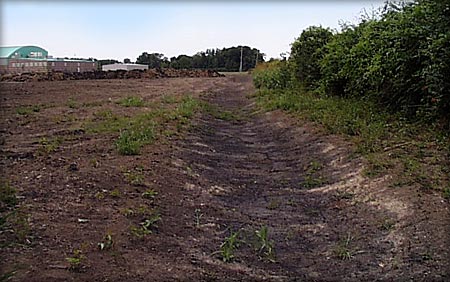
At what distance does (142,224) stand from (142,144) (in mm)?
3708

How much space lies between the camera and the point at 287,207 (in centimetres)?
611

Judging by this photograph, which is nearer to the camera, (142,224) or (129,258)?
(129,258)

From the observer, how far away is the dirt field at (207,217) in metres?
4.01

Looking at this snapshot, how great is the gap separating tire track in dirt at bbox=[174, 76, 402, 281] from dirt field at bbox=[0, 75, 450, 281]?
0.06 feet

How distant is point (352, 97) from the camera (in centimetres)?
1270

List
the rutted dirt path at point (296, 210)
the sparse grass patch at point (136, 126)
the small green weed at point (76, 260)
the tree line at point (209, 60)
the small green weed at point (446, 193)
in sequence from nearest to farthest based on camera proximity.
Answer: the small green weed at point (76, 260), the rutted dirt path at point (296, 210), the small green weed at point (446, 193), the sparse grass patch at point (136, 126), the tree line at point (209, 60)

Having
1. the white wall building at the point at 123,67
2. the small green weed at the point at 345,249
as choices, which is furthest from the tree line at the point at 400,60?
the white wall building at the point at 123,67

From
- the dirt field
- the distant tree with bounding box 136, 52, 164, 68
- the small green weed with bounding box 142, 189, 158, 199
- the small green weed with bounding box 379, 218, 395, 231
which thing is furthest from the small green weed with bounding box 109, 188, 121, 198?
the distant tree with bounding box 136, 52, 164, 68

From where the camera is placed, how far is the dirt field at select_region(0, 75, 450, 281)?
401 cm

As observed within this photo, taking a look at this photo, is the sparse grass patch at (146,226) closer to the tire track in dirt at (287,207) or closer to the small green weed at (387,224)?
the tire track in dirt at (287,207)

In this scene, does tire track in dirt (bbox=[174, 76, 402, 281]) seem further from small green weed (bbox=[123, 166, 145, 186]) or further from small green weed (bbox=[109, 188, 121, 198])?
small green weed (bbox=[109, 188, 121, 198])

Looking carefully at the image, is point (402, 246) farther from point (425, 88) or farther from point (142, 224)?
point (425, 88)

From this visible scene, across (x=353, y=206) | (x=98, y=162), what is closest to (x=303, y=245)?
(x=353, y=206)

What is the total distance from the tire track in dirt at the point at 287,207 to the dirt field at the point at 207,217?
18 mm
